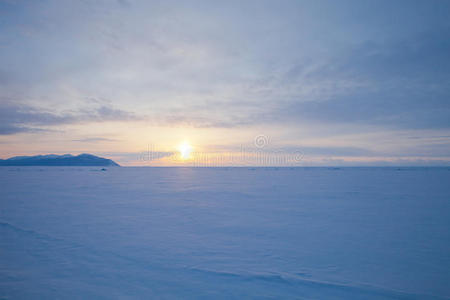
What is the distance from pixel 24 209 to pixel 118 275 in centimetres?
792

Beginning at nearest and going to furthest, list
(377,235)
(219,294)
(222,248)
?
(219,294)
(222,248)
(377,235)

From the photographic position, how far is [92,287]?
148 inches

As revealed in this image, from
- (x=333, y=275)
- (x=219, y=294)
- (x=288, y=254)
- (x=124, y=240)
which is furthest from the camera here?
(x=124, y=240)

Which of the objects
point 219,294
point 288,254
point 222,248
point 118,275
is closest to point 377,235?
point 288,254

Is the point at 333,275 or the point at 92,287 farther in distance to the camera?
the point at 333,275

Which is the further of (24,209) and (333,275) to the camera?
(24,209)

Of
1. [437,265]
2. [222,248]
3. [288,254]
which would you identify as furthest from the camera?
[222,248]

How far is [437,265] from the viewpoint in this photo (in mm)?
4488

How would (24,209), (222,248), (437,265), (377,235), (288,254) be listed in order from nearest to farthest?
1. (437,265)
2. (288,254)
3. (222,248)
4. (377,235)
5. (24,209)

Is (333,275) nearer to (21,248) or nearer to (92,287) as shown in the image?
(92,287)

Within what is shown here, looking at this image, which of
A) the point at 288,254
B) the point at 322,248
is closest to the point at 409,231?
the point at 322,248

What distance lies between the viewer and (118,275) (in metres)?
4.16

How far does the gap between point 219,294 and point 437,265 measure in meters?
3.90

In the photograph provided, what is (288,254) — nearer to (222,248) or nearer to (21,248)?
(222,248)
